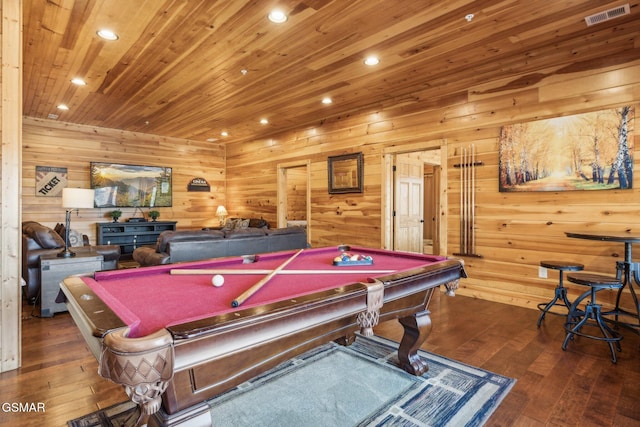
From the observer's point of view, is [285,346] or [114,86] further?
[114,86]

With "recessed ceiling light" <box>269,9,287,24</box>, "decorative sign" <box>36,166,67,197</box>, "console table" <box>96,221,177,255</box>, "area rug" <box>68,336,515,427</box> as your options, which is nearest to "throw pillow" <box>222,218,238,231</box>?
"console table" <box>96,221,177,255</box>

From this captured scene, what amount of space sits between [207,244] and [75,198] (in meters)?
1.47

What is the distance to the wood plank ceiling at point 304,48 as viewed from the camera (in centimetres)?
271

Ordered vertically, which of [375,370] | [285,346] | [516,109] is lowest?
[375,370]

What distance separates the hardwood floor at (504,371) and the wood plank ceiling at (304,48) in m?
2.71

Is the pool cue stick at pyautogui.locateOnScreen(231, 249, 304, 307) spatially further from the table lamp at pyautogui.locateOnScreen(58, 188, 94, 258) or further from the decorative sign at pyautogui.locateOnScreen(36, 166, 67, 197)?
the decorative sign at pyautogui.locateOnScreen(36, 166, 67, 197)

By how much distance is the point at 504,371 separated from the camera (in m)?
2.37

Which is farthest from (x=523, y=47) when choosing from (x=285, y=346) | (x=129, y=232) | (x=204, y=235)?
(x=129, y=232)

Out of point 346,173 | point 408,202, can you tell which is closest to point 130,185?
point 346,173

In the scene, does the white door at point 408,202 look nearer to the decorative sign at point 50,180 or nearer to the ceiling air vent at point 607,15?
the ceiling air vent at point 607,15

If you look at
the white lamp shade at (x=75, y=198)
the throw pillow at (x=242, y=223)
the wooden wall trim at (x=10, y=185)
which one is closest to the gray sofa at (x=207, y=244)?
the white lamp shade at (x=75, y=198)

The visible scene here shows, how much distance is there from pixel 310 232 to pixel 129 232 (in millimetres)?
3760

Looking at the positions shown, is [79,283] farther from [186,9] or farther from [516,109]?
[516,109]

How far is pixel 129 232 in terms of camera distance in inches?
275
